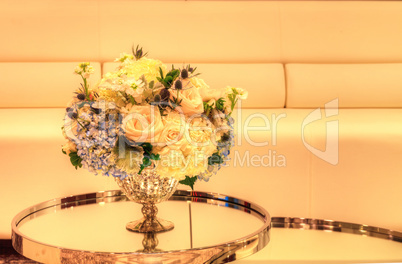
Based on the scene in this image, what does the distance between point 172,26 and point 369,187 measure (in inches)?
51.8

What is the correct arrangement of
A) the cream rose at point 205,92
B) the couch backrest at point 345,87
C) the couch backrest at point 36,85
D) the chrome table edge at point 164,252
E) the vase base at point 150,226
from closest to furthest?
the chrome table edge at point 164,252 < the cream rose at point 205,92 < the vase base at point 150,226 < the couch backrest at point 36,85 < the couch backrest at point 345,87

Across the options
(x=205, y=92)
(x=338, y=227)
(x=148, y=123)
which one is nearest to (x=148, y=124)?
(x=148, y=123)

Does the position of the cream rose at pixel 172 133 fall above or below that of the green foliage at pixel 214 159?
above

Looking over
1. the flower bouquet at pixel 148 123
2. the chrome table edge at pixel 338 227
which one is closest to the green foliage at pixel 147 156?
the flower bouquet at pixel 148 123

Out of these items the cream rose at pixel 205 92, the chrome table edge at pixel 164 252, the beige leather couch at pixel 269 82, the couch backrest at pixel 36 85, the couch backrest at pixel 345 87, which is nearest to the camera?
the chrome table edge at pixel 164 252

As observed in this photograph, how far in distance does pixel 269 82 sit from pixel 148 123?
5.46 ft

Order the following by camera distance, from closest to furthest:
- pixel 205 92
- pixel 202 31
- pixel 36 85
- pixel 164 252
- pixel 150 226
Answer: pixel 164 252 < pixel 205 92 < pixel 150 226 < pixel 36 85 < pixel 202 31

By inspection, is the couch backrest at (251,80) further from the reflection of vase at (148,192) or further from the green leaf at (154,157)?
the green leaf at (154,157)

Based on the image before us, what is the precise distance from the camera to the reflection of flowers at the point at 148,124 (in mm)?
1067

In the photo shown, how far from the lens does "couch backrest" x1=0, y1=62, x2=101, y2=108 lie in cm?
253

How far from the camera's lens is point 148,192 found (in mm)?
1231

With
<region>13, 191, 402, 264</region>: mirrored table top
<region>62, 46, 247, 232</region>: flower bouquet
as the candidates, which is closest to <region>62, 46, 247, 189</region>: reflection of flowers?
<region>62, 46, 247, 232</region>: flower bouquet

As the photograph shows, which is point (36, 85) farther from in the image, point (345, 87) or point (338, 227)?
point (338, 227)

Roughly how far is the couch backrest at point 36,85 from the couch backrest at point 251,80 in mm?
204
